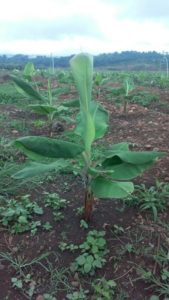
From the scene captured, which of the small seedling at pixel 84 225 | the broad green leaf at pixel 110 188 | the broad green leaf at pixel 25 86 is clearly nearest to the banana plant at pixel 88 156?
the broad green leaf at pixel 110 188

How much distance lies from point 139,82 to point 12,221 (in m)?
4.92

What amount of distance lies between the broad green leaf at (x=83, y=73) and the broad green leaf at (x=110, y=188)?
33cm

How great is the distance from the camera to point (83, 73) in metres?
1.79

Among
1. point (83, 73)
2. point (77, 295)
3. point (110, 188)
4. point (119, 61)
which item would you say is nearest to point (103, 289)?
point (77, 295)

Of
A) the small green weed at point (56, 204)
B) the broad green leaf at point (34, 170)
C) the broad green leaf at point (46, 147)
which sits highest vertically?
the broad green leaf at point (46, 147)

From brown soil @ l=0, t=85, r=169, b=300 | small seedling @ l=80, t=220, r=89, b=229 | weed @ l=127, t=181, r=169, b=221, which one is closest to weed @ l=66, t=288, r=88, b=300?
brown soil @ l=0, t=85, r=169, b=300

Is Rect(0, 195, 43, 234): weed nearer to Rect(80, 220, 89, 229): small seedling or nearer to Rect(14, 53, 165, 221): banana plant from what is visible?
Rect(80, 220, 89, 229): small seedling

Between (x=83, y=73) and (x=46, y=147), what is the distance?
1.20 ft

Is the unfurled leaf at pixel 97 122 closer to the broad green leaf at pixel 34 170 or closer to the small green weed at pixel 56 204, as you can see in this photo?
the broad green leaf at pixel 34 170

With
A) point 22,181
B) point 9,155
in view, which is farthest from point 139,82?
point 22,181

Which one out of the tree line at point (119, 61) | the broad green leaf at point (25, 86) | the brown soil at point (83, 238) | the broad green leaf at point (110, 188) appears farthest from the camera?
the tree line at point (119, 61)

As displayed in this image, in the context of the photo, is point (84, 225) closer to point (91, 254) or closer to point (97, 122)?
point (91, 254)

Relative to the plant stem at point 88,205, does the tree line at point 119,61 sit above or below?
above

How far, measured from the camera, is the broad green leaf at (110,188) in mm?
1723
